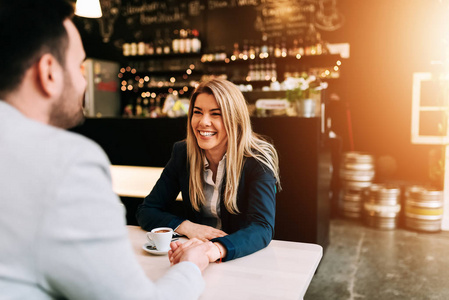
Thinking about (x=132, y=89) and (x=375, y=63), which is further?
(x=132, y=89)

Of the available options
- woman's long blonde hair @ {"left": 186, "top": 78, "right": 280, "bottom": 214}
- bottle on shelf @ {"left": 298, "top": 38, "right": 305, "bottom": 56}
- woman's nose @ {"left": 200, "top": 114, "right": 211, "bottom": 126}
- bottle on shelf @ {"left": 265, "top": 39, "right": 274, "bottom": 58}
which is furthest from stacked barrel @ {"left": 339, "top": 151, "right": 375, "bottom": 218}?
woman's nose @ {"left": 200, "top": 114, "right": 211, "bottom": 126}

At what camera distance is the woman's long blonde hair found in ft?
6.13

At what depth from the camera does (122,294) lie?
0.72m

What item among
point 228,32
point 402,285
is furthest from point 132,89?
point 402,285

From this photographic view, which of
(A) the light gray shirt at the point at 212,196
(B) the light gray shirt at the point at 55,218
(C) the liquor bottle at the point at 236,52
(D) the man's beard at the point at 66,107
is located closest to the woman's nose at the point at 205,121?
(A) the light gray shirt at the point at 212,196

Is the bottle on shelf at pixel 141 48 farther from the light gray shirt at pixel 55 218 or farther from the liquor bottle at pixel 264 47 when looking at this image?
the light gray shirt at pixel 55 218

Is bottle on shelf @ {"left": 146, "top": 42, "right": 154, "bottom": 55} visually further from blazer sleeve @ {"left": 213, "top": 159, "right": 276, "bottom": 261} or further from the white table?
the white table

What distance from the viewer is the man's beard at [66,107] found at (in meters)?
0.78

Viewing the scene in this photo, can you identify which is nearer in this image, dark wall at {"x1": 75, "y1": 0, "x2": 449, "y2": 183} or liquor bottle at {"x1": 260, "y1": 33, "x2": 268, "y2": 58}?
dark wall at {"x1": 75, "y1": 0, "x2": 449, "y2": 183}

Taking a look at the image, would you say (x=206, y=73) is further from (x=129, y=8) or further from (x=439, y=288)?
(x=439, y=288)

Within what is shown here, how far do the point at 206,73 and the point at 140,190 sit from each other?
3458 millimetres

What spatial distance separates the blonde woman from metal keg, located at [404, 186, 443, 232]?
10.3 feet

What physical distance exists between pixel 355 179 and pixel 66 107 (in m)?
4.59

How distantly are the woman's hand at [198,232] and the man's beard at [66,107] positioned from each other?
2.95 feet
